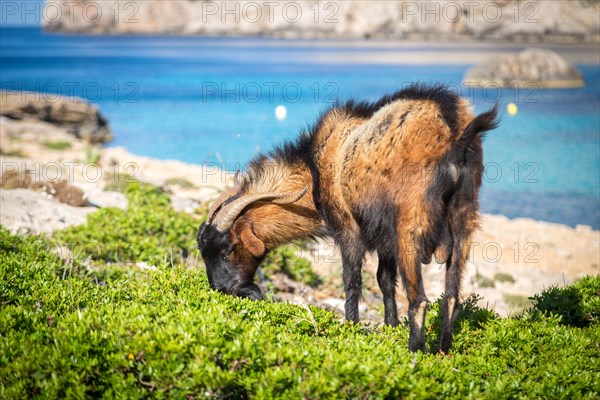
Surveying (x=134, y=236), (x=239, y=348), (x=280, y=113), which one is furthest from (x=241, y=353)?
(x=280, y=113)

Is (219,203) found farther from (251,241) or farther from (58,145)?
(58,145)

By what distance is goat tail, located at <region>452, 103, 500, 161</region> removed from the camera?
194 inches

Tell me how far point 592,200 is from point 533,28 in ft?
191

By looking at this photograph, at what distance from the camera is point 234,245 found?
6164 millimetres

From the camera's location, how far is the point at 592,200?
51.9ft

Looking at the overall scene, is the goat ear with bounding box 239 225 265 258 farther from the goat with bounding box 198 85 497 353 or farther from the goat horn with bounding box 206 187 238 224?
the goat horn with bounding box 206 187 238 224

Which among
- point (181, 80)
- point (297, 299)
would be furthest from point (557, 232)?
point (181, 80)

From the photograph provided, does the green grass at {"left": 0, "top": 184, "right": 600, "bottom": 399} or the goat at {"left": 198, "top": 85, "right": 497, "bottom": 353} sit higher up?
the goat at {"left": 198, "top": 85, "right": 497, "bottom": 353}

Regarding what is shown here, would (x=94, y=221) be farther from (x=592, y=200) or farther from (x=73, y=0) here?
(x=73, y=0)

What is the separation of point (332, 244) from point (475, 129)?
3855mm

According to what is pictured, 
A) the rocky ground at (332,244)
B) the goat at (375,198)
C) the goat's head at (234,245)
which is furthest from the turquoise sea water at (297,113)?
the rocky ground at (332,244)

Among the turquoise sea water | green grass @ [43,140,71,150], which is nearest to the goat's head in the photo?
the turquoise sea water

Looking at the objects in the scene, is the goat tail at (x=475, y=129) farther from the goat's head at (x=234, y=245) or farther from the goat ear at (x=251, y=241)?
the goat ear at (x=251, y=241)

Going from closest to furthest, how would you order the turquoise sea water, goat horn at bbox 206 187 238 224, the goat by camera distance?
the goat, goat horn at bbox 206 187 238 224, the turquoise sea water
